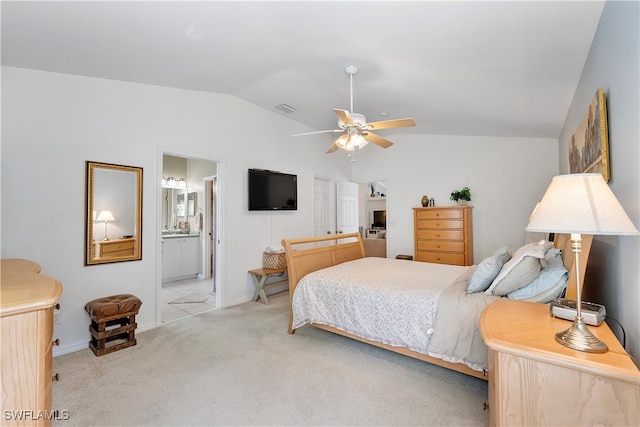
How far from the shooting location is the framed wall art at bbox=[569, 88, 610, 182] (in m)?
1.62

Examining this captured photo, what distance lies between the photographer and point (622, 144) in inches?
56.2

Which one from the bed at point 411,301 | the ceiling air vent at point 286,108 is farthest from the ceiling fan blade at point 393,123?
the ceiling air vent at point 286,108

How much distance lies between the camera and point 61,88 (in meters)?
2.72

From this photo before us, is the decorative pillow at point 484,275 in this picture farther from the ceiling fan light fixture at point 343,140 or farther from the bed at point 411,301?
the ceiling fan light fixture at point 343,140

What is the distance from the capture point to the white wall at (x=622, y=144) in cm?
126

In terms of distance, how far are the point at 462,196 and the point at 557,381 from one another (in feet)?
14.1

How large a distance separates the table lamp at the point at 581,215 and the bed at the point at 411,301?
20.3 inches

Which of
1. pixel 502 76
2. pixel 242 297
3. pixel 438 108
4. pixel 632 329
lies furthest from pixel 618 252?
pixel 242 297

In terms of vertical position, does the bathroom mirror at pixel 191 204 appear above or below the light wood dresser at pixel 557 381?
above

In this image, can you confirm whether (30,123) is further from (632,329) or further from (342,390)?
(632,329)

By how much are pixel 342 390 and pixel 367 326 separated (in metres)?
0.55

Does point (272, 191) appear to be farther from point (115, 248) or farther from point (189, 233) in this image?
point (189, 233)

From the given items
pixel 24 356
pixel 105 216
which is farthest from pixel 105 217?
pixel 24 356

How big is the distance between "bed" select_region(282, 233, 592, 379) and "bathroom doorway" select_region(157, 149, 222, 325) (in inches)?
94.3
